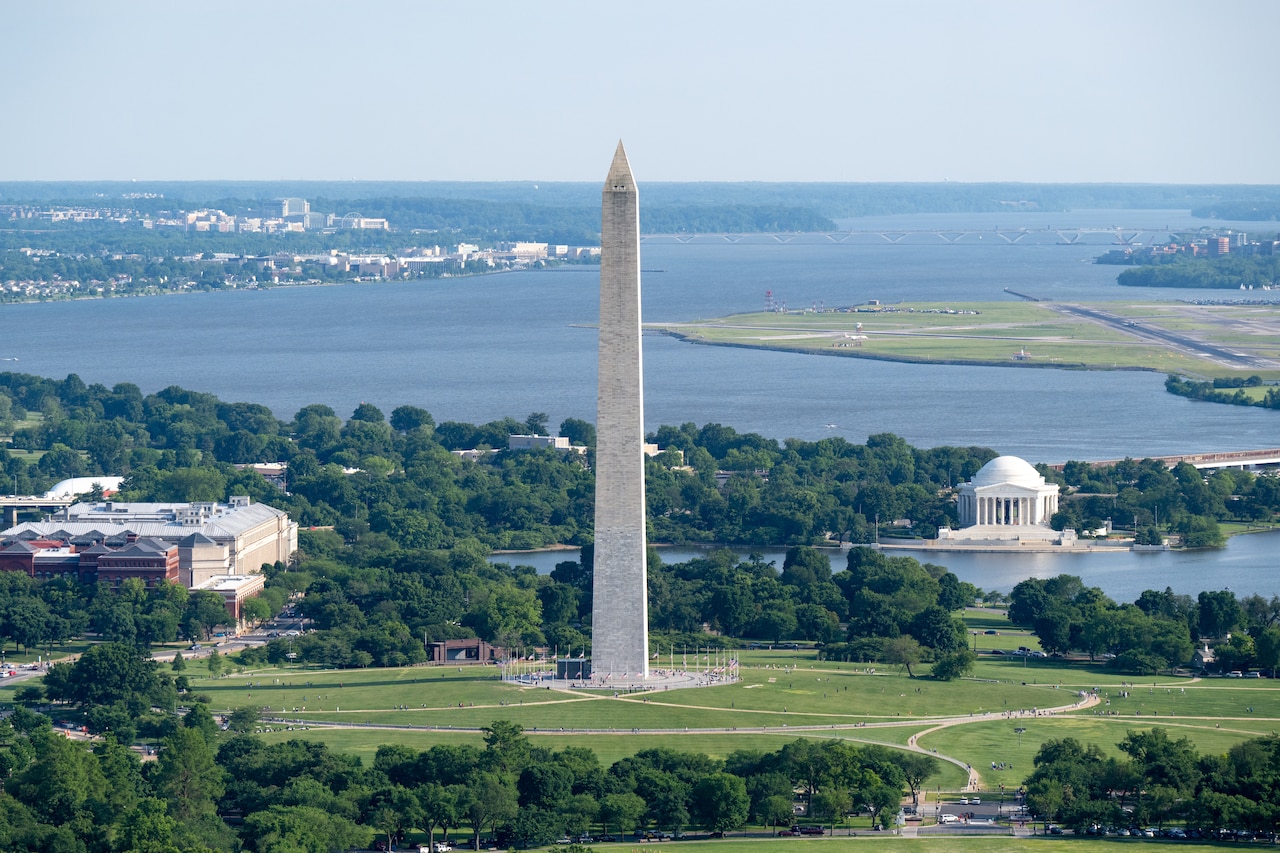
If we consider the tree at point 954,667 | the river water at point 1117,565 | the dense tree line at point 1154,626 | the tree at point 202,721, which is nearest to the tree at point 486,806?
the tree at point 202,721

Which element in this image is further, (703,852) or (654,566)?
(654,566)

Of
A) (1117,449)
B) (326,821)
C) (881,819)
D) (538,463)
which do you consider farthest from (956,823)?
Answer: (1117,449)

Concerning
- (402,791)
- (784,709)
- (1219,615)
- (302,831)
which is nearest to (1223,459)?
(1219,615)

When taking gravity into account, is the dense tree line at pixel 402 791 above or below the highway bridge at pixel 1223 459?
below

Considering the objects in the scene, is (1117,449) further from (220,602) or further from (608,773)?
(608,773)

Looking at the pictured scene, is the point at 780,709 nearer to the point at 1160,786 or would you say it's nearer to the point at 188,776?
the point at 1160,786

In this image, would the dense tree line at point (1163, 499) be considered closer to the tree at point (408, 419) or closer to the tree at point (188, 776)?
the tree at point (408, 419)

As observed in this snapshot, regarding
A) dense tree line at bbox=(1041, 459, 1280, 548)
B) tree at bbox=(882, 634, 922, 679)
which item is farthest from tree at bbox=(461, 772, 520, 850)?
dense tree line at bbox=(1041, 459, 1280, 548)
